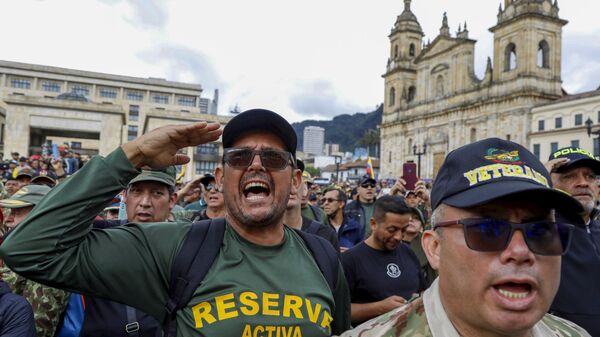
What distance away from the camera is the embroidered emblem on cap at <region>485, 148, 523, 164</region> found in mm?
1606

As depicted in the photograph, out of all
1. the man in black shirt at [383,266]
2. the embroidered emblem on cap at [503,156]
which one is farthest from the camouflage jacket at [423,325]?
the man in black shirt at [383,266]

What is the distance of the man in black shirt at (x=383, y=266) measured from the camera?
12.3 ft

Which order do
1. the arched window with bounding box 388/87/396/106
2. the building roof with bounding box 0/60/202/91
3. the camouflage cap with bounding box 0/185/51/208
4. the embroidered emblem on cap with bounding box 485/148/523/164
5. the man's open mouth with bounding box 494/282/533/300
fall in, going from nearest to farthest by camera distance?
1. the man's open mouth with bounding box 494/282/533/300
2. the embroidered emblem on cap with bounding box 485/148/523/164
3. the camouflage cap with bounding box 0/185/51/208
4. the arched window with bounding box 388/87/396/106
5. the building roof with bounding box 0/60/202/91

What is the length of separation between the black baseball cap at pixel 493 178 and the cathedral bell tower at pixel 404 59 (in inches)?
2420

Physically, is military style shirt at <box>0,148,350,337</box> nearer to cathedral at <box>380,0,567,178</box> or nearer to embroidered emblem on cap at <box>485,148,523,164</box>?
Answer: embroidered emblem on cap at <box>485,148,523,164</box>

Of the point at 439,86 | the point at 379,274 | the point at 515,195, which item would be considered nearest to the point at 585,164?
the point at 379,274

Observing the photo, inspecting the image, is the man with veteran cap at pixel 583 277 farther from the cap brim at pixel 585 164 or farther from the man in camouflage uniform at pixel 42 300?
the man in camouflage uniform at pixel 42 300

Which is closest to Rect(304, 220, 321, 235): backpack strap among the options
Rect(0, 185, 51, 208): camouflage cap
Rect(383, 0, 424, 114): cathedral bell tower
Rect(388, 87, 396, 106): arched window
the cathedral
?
Rect(0, 185, 51, 208): camouflage cap

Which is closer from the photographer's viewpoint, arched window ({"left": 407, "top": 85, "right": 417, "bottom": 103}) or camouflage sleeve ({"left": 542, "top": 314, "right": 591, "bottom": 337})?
camouflage sleeve ({"left": 542, "top": 314, "right": 591, "bottom": 337})

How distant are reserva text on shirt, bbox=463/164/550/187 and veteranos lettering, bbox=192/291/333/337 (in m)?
0.93

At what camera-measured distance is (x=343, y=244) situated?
21.9 feet

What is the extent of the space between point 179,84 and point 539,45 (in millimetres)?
58452

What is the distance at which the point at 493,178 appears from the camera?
1544 mm

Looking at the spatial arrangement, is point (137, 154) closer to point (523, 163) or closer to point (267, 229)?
point (267, 229)
